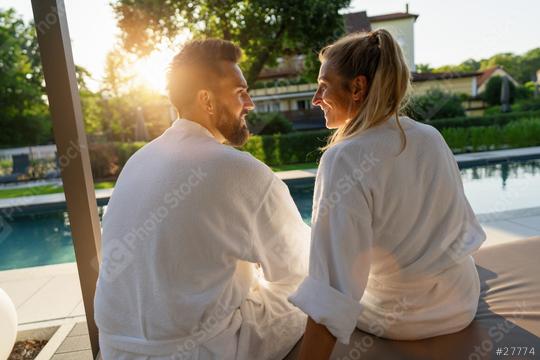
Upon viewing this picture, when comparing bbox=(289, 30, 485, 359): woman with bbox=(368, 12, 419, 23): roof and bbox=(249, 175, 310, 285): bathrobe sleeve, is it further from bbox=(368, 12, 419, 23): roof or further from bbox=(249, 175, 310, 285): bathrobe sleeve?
bbox=(368, 12, 419, 23): roof

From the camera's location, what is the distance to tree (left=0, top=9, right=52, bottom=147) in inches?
656

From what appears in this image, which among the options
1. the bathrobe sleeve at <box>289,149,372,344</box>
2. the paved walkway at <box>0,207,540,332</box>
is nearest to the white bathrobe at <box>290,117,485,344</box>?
the bathrobe sleeve at <box>289,149,372,344</box>

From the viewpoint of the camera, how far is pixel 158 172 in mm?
1200

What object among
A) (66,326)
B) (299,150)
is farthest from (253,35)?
→ (66,326)

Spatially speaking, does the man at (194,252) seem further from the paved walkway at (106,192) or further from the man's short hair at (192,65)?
the paved walkway at (106,192)

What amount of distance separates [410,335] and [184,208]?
0.90 metres

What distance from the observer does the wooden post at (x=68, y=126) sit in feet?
5.71

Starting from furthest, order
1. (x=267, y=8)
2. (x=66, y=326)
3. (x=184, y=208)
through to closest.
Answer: (x=267, y=8) → (x=66, y=326) → (x=184, y=208)

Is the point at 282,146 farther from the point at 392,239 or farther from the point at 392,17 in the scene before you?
the point at 392,17

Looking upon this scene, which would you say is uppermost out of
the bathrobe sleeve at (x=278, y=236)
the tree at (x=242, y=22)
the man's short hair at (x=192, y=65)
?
the tree at (x=242, y=22)

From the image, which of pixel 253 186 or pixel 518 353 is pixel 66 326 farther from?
pixel 518 353

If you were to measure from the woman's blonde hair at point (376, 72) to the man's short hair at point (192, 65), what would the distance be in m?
0.49

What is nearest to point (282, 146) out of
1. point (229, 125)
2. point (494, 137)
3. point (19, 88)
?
point (494, 137)

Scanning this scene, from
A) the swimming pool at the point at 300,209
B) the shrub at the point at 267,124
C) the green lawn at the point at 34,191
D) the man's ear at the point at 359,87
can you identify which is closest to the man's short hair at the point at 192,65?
the man's ear at the point at 359,87
